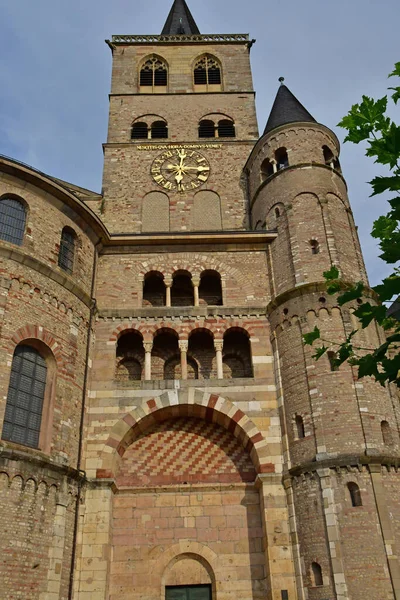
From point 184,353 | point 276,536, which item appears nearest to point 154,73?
point 184,353

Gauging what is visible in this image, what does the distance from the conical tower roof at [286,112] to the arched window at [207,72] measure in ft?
21.9

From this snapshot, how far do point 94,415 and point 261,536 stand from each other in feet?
21.2

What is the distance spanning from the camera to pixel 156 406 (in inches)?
746

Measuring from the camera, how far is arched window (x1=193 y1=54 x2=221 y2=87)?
34.1 metres

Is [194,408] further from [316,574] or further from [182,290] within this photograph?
[316,574]

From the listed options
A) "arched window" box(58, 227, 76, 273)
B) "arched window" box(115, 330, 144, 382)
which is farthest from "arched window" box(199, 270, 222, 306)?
"arched window" box(58, 227, 76, 273)

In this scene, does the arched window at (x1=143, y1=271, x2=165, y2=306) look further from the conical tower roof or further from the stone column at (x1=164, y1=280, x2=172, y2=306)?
the conical tower roof

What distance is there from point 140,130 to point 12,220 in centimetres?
1435

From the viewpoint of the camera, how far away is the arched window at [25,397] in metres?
16.3

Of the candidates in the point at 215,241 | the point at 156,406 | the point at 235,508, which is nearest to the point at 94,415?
the point at 156,406

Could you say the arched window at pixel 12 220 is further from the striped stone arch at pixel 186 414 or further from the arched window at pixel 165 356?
the striped stone arch at pixel 186 414

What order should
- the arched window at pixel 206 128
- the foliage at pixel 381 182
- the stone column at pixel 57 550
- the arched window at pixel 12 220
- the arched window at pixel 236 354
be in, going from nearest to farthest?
the foliage at pixel 381 182
the stone column at pixel 57 550
the arched window at pixel 12 220
the arched window at pixel 236 354
the arched window at pixel 206 128

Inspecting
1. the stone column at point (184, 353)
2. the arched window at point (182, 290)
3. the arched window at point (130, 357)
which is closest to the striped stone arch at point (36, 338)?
the arched window at point (130, 357)

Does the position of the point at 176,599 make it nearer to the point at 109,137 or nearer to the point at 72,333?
the point at 72,333
